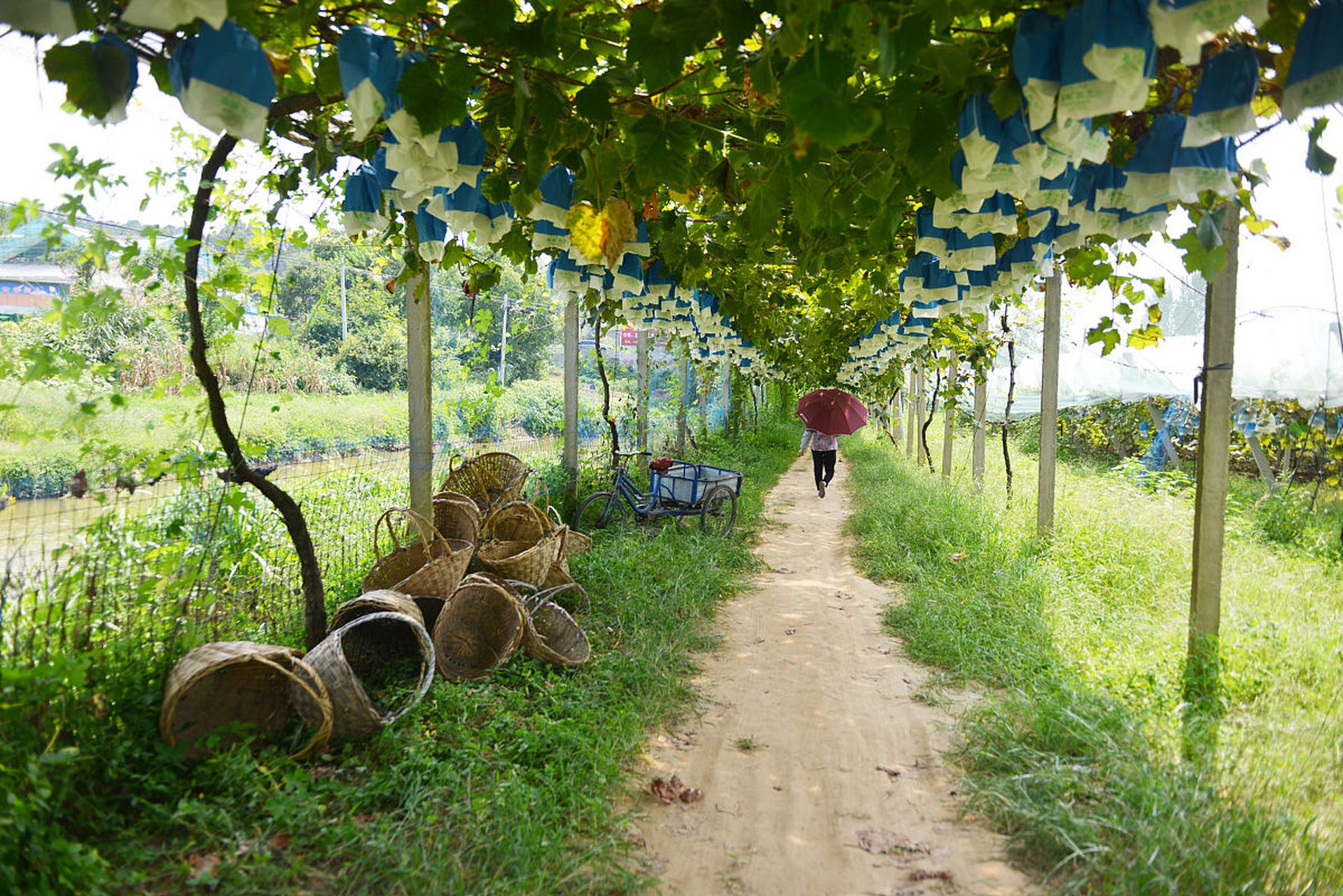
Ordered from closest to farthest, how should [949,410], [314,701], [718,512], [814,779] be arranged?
[314,701] → [814,779] → [718,512] → [949,410]

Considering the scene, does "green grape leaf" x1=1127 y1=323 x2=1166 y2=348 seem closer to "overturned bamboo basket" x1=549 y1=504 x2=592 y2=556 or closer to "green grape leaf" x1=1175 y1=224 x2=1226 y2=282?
"green grape leaf" x1=1175 y1=224 x2=1226 y2=282

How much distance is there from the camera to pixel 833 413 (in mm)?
11102

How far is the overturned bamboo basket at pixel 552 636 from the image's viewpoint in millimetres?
3939

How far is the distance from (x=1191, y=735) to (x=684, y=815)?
1912mm

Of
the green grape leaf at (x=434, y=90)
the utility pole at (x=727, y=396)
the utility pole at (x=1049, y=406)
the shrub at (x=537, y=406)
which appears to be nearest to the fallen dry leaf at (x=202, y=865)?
the green grape leaf at (x=434, y=90)

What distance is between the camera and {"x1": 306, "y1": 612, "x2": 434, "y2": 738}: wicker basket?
2.97 meters

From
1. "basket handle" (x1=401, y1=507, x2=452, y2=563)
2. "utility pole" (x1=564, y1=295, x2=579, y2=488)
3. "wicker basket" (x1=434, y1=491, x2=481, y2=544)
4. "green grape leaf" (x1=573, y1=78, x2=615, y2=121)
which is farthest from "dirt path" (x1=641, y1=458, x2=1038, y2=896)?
"utility pole" (x1=564, y1=295, x2=579, y2=488)

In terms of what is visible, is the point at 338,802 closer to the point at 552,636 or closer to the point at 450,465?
the point at 552,636

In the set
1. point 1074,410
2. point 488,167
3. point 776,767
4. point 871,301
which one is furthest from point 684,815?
point 1074,410

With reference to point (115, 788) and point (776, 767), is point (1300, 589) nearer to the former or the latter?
point (776, 767)

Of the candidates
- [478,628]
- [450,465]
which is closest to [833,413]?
[450,465]

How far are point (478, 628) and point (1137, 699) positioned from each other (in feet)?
10.2

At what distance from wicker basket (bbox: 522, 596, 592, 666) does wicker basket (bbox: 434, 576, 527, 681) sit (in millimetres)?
83

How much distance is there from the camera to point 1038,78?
158 centimetres
